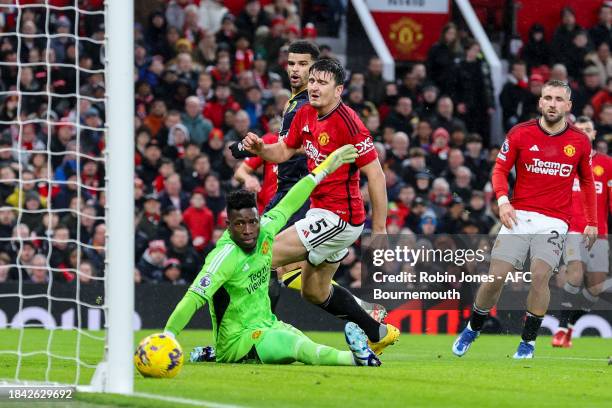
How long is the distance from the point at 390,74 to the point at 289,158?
10910 millimetres

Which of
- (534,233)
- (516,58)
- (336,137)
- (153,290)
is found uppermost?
(516,58)

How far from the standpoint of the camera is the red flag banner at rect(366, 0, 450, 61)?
22.6 meters

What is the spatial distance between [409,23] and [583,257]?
9413 mm

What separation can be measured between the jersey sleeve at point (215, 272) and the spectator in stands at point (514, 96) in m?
12.0

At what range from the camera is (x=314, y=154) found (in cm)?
959

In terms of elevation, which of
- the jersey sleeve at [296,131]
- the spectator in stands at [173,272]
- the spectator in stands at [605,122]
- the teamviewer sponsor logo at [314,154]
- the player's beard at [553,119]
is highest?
the spectator in stands at [605,122]

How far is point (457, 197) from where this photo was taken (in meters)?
17.9

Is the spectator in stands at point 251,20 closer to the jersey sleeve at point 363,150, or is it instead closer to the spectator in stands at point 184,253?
the spectator in stands at point 184,253

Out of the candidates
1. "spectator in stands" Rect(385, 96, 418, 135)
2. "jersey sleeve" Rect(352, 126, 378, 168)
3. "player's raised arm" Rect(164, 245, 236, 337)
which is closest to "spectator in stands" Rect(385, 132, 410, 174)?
"spectator in stands" Rect(385, 96, 418, 135)

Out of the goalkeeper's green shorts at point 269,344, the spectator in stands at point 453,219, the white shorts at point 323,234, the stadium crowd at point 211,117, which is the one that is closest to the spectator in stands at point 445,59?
the stadium crowd at point 211,117

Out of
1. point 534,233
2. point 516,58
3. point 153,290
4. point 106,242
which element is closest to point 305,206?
point 534,233

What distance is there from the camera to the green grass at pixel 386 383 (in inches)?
265

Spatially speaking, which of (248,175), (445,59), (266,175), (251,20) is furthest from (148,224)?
(445,59)

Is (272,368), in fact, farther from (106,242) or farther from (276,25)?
(276,25)
